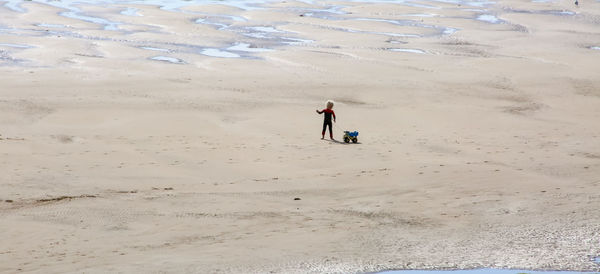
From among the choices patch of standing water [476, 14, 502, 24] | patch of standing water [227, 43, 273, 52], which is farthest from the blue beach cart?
patch of standing water [476, 14, 502, 24]

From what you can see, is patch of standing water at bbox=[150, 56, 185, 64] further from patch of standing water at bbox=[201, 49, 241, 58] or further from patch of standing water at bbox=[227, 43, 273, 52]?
patch of standing water at bbox=[227, 43, 273, 52]

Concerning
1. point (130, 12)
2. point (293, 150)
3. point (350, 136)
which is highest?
point (350, 136)

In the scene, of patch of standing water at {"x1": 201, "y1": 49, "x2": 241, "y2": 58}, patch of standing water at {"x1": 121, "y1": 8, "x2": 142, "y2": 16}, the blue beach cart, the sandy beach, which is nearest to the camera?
the sandy beach

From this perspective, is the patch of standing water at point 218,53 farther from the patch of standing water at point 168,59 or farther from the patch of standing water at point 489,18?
the patch of standing water at point 489,18

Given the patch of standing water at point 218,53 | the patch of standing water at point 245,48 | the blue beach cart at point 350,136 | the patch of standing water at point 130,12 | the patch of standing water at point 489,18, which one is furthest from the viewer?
the patch of standing water at point 130,12

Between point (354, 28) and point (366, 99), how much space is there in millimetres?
13440

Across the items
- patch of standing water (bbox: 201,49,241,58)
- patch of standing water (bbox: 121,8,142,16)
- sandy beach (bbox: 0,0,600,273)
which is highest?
sandy beach (bbox: 0,0,600,273)

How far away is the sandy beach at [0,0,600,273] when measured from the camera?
1123 cm

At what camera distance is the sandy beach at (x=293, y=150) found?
1123 cm

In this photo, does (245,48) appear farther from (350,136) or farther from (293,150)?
(293,150)

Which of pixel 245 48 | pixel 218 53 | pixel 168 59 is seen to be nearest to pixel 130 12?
pixel 245 48

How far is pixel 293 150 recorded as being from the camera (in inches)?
664

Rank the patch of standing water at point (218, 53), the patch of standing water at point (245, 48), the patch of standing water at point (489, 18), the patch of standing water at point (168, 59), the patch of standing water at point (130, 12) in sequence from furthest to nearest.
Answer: the patch of standing water at point (130, 12) < the patch of standing water at point (489, 18) < the patch of standing water at point (245, 48) < the patch of standing water at point (218, 53) < the patch of standing water at point (168, 59)

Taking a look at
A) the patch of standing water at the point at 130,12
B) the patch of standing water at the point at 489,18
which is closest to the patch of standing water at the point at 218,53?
the patch of standing water at the point at 130,12
